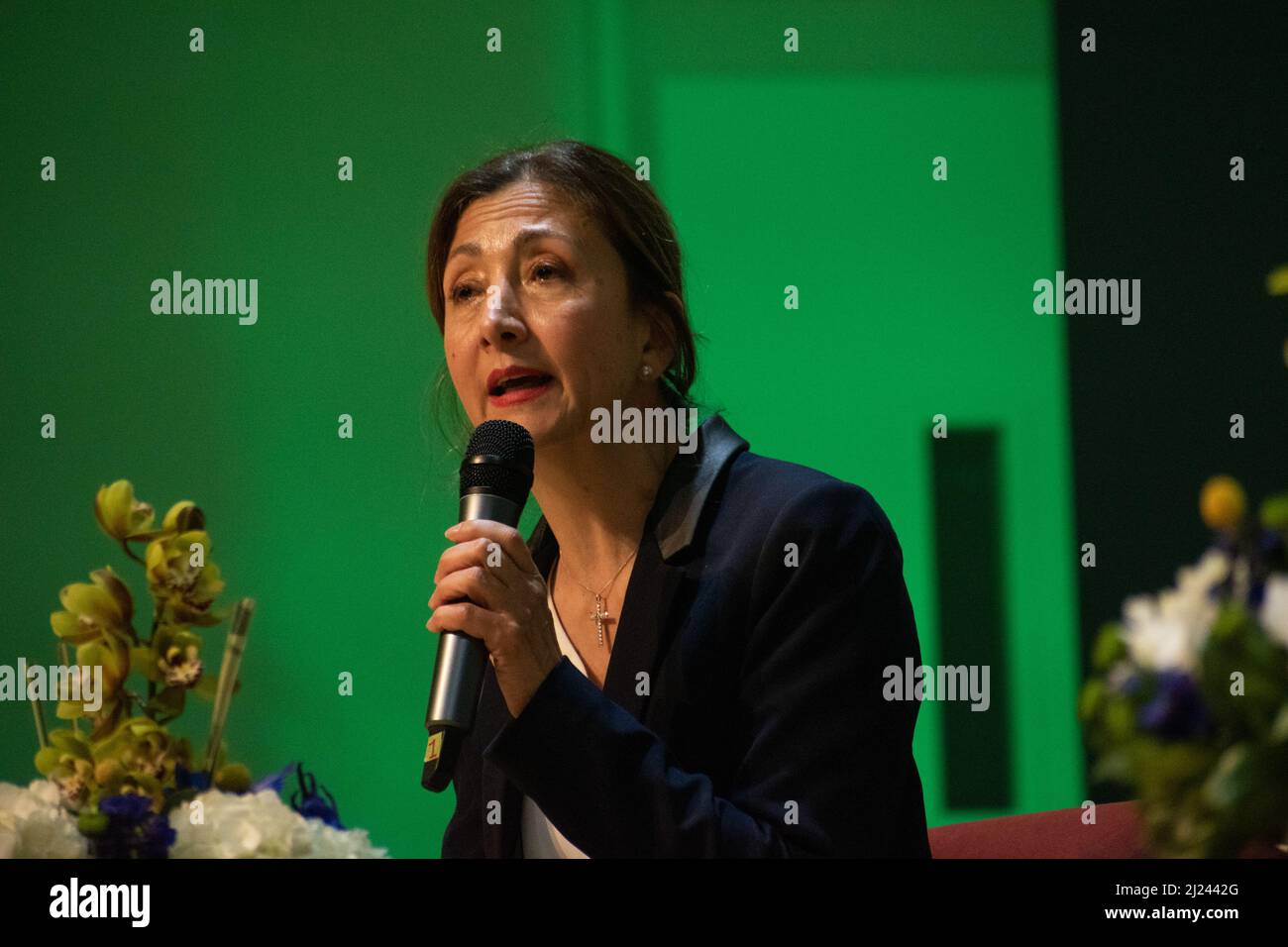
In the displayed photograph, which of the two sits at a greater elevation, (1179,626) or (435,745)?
(1179,626)

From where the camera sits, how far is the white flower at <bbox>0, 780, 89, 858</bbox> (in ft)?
5.01

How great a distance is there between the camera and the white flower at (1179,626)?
0.85 meters

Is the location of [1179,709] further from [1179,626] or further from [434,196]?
[434,196]

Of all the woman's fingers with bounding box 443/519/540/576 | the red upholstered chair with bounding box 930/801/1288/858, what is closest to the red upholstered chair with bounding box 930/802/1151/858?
the red upholstered chair with bounding box 930/801/1288/858

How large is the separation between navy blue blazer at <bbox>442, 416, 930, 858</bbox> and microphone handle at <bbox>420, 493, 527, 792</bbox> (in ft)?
0.50

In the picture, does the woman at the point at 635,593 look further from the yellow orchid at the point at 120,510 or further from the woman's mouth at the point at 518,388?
the yellow orchid at the point at 120,510

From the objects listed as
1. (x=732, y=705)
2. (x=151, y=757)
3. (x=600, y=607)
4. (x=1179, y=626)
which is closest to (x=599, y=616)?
(x=600, y=607)

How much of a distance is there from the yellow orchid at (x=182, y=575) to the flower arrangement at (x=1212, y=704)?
1.01m

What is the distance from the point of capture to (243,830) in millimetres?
1529

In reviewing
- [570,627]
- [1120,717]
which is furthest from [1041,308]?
[1120,717]

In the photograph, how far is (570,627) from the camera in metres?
1.96

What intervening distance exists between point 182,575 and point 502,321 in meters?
0.52

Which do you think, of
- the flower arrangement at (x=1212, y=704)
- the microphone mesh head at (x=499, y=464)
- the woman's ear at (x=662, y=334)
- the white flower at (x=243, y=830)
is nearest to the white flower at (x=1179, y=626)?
the flower arrangement at (x=1212, y=704)

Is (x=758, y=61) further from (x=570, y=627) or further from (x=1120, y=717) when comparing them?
(x=1120, y=717)
